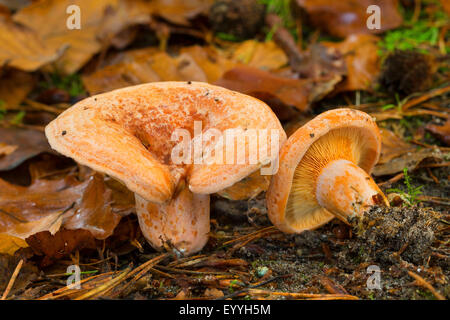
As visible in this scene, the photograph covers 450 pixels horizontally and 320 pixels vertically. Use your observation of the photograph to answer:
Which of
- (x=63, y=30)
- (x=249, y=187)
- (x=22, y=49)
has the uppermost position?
(x=63, y=30)

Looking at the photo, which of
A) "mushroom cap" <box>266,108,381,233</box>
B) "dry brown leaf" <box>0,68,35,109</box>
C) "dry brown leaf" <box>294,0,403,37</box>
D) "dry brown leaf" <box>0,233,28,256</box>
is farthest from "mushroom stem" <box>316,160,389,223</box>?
"dry brown leaf" <box>0,68,35,109</box>

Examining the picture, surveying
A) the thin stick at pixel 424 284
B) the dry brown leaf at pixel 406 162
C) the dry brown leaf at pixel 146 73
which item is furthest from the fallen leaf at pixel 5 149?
the thin stick at pixel 424 284

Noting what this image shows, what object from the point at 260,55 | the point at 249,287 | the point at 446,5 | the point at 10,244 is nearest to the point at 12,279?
the point at 10,244

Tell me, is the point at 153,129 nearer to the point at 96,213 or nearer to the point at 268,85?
the point at 96,213

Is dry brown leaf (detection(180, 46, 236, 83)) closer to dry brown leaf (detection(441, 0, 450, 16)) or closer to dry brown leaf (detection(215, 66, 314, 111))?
dry brown leaf (detection(215, 66, 314, 111))

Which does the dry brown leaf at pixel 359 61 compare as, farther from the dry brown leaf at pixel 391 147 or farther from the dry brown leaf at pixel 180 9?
the dry brown leaf at pixel 180 9
